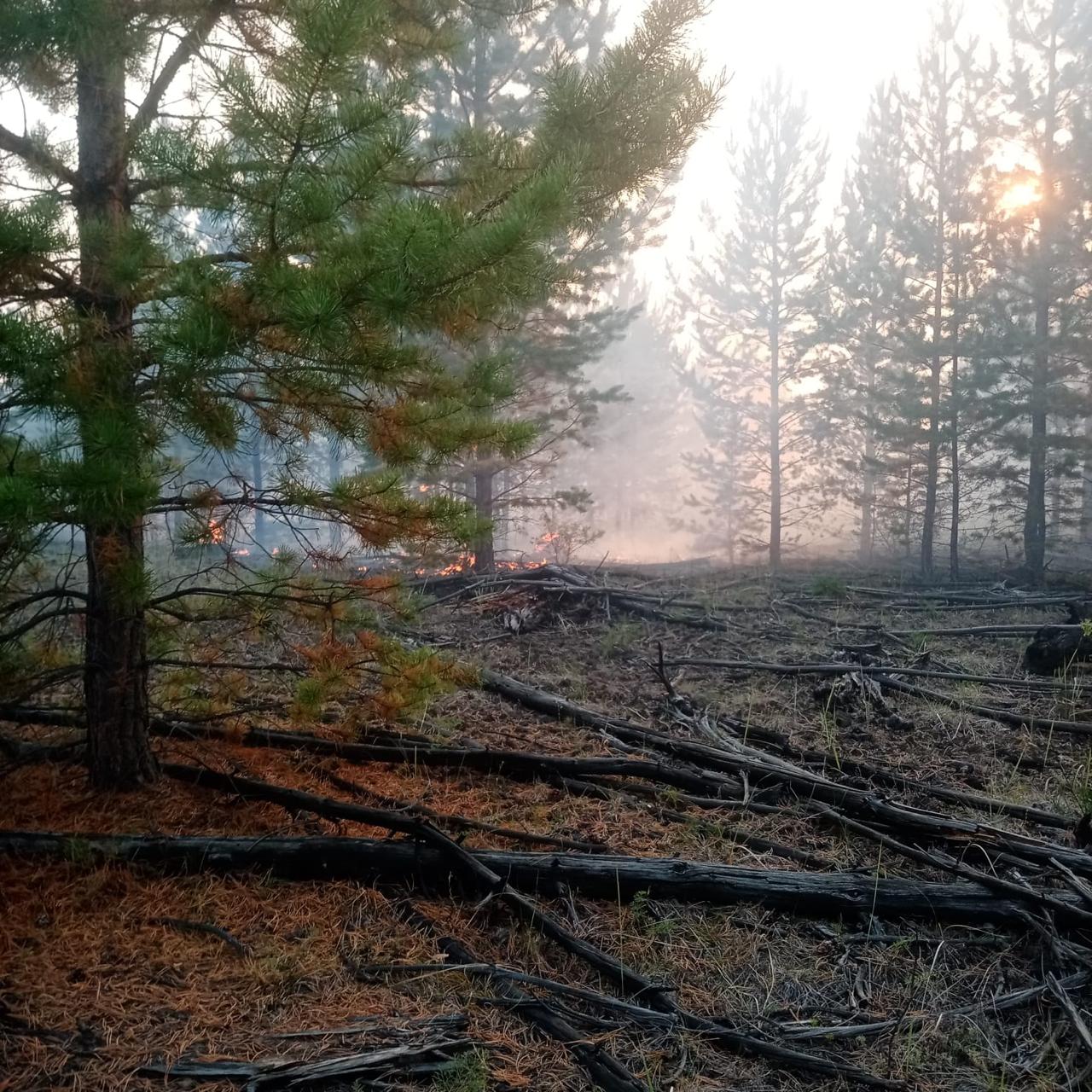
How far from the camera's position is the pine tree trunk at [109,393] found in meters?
3.02

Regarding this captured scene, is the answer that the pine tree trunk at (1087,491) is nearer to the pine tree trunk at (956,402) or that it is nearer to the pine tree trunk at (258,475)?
the pine tree trunk at (956,402)

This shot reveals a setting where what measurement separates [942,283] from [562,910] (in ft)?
64.1

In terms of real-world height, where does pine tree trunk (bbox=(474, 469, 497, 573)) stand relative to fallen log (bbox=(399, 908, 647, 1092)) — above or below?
above

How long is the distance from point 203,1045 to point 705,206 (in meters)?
25.9

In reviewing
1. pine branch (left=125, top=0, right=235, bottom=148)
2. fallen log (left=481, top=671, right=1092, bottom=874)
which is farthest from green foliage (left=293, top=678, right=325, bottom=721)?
pine branch (left=125, top=0, right=235, bottom=148)

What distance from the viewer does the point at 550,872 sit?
3.21 meters

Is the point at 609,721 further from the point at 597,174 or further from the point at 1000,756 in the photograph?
the point at 597,174

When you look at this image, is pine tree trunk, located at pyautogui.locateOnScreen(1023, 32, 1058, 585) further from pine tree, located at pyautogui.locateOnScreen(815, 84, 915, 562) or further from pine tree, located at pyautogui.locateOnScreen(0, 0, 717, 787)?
pine tree, located at pyautogui.locateOnScreen(0, 0, 717, 787)

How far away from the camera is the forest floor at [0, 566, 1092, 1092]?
2.36 m

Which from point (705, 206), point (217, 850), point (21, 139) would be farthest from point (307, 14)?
point (705, 206)

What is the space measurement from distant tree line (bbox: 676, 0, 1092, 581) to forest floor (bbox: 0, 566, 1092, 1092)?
1442 centimetres

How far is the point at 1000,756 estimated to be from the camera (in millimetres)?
4957

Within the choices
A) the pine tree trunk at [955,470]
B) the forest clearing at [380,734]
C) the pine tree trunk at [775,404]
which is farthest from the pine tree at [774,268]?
the forest clearing at [380,734]

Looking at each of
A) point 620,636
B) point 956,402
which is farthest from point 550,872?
point 956,402
